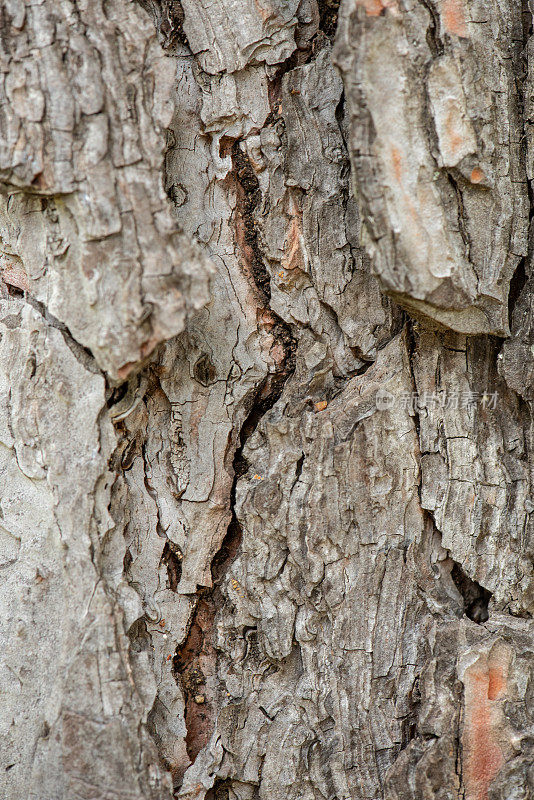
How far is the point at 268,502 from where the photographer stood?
5.22 ft

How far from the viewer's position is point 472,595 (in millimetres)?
1703

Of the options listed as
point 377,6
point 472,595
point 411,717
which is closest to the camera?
point 377,6

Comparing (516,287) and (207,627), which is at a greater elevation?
(516,287)

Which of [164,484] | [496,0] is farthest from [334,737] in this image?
[496,0]

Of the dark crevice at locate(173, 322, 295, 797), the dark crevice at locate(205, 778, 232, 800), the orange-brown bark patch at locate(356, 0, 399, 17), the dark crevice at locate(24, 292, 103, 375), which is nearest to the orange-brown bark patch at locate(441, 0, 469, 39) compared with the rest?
the orange-brown bark patch at locate(356, 0, 399, 17)

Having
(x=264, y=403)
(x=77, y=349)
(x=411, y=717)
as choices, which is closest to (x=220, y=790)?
(x=411, y=717)

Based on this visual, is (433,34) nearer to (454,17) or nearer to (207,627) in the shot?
(454,17)

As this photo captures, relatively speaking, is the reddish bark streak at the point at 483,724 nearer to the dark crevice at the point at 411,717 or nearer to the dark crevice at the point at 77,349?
the dark crevice at the point at 411,717

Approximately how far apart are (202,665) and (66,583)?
444 mm

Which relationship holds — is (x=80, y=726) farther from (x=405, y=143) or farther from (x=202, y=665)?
(x=405, y=143)

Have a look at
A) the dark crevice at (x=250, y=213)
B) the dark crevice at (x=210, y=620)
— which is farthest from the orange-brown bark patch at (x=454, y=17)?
the dark crevice at (x=210, y=620)

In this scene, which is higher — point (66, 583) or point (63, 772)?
point (66, 583)

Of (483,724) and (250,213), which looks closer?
(483,724)

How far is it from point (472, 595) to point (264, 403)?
2.60ft
